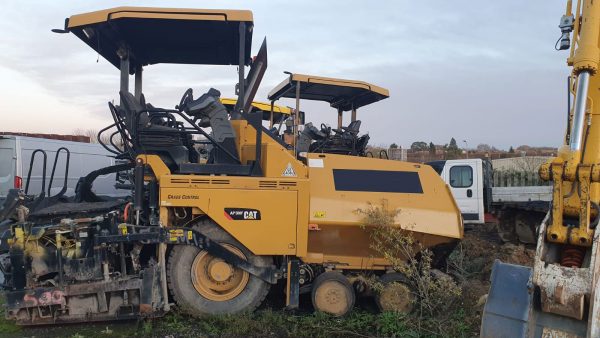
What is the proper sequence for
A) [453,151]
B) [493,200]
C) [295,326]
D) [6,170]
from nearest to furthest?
1. [295,326]
2. [6,170]
3. [493,200]
4. [453,151]

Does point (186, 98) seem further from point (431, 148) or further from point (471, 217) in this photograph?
point (431, 148)

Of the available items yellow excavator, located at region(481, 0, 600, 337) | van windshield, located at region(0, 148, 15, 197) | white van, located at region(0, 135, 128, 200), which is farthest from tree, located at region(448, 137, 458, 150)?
yellow excavator, located at region(481, 0, 600, 337)

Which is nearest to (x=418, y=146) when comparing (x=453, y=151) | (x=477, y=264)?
(x=453, y=151)

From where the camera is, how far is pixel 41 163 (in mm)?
11164

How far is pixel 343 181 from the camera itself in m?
5.89

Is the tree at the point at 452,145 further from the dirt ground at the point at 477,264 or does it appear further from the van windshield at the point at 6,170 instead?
the van windshield at the point at 6,170

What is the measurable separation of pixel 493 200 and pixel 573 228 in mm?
8988

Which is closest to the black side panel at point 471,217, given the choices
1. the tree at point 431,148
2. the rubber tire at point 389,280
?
the rubber tire at point 389,280

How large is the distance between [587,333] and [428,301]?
222 cm

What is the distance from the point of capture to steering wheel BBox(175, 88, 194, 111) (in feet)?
18.9

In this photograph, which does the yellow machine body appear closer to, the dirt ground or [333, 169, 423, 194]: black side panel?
[333, 169, 423, 194]: black side panel

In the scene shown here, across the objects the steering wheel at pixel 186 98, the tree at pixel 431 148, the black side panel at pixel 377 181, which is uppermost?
the tree at pixel 431 148

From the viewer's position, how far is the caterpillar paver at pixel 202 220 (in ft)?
17.4

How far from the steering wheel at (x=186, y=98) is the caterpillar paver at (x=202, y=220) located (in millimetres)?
22
